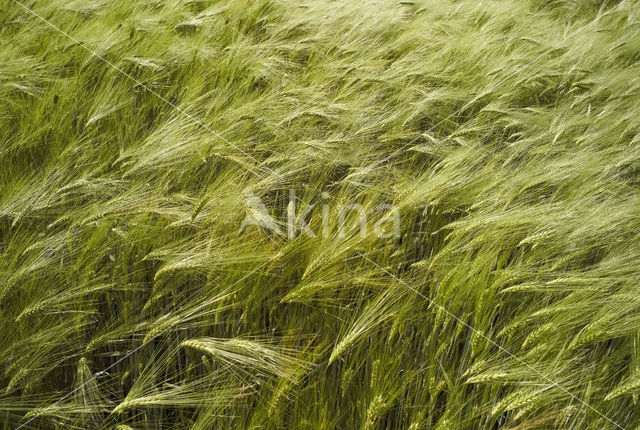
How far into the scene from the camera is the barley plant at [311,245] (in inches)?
36.8

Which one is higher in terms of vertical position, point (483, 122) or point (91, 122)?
point (91, 122)

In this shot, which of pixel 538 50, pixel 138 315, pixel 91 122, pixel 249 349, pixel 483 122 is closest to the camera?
pixel 249 349

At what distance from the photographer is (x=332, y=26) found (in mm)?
2135

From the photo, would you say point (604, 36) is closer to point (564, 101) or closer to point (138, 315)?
point (564, 101)

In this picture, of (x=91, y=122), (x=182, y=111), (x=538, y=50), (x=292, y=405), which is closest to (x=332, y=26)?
(x=538, y=50)

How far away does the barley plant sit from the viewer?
93 centimetres

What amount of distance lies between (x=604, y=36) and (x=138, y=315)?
6.92 ft

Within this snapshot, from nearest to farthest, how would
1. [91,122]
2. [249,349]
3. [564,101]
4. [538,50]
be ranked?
[249,349], [91,122], [564,101], [538,50]

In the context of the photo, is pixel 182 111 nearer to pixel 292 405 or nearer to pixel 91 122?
pixel 91 122

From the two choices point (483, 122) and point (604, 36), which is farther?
point (604, 36)

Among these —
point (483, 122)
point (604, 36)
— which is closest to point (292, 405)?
point (483, 122)

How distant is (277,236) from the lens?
116 cm

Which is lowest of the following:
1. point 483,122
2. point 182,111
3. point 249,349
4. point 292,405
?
point 292,405

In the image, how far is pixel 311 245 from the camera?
3.58ft
